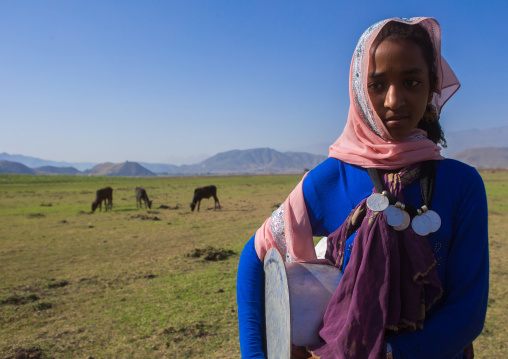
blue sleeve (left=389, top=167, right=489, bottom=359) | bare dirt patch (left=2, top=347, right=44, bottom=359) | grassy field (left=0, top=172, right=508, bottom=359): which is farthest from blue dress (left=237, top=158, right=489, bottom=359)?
bare dirt patch (left=2, top=347, right=44, bottom=359)

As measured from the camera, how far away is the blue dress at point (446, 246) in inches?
40.1

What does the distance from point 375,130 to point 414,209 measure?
320mm

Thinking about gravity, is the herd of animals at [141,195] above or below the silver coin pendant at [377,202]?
below

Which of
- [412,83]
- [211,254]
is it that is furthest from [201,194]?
[412,83]

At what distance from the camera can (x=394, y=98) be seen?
114 cm

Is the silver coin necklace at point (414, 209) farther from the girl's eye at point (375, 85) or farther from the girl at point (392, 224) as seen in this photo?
the girl's eye at point (375, 85)

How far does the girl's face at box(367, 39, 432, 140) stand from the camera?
45.7 inches

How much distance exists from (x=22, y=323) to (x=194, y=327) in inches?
103

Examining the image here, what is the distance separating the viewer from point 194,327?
4941 mm

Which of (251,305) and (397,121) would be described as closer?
(397,121)

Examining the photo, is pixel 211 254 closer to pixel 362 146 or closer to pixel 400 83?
pixel 362 146

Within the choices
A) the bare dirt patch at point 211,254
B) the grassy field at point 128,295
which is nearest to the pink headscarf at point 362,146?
the grassy field at point 128,295

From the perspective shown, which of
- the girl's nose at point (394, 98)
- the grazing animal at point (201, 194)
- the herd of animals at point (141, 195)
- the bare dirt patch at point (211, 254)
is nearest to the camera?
the girl's nose at point (394, 98)

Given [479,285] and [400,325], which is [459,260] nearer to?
[479,285]
